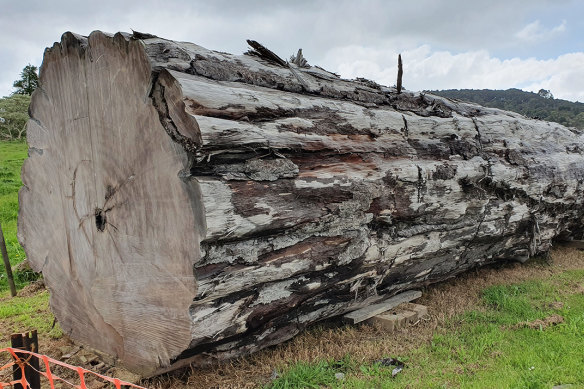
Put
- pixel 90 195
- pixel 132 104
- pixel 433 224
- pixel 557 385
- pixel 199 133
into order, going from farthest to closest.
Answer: pixel 433 224
pixel 90 195
pixel 557 385
pixel 132 104
pixel 199 133

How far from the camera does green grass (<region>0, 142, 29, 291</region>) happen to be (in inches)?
239

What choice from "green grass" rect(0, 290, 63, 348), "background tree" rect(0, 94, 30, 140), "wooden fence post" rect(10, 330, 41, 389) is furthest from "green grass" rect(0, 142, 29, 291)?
"background tree" rect(0, 94, 30, 140)

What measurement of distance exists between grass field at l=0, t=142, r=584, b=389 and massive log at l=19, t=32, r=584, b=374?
195mm

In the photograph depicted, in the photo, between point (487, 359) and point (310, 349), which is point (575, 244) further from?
point (310, 349)

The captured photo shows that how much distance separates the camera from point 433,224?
4.01 m

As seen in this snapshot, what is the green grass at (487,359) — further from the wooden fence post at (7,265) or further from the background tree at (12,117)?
the background tree at (12,117)

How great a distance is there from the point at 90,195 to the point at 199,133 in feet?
3.89

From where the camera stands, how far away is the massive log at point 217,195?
2498 mm

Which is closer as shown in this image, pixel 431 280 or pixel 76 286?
pixel 76 286

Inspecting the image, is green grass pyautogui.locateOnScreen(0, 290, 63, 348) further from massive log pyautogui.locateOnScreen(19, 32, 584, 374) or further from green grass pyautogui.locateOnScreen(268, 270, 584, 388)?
green grass pyautogui.locateOnScreen(268, 270, 584, 388)

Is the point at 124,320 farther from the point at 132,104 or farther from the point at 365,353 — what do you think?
the point at 365,353

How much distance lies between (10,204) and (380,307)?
8905mm

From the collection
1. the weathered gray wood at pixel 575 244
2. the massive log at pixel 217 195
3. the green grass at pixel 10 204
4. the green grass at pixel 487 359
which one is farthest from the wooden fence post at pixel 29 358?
the weathered gray wood at pixel 575 244

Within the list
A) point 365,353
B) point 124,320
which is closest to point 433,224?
point 365,353
